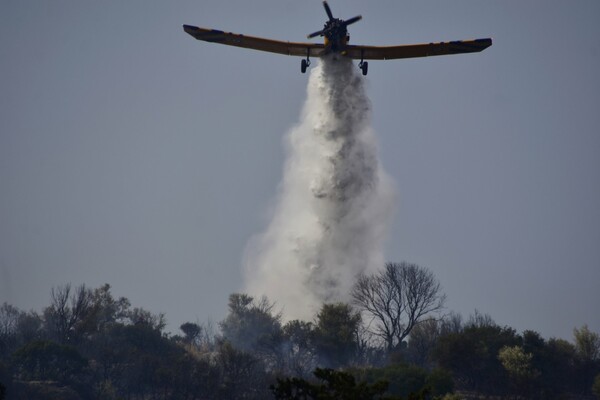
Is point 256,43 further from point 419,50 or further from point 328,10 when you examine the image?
point 419,50

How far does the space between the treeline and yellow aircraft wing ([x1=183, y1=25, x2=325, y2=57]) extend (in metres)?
22.7

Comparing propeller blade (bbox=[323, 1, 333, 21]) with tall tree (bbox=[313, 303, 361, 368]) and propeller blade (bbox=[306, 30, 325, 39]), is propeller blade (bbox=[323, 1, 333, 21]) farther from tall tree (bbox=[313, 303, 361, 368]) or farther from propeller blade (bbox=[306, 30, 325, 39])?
tall tree (bbox=[313, 303, 361, 368])

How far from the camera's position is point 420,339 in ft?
282

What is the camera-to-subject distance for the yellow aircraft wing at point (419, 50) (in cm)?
7856

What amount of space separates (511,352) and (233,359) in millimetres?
21071

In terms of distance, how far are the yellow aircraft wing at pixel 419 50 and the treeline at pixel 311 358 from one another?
22.2 meters

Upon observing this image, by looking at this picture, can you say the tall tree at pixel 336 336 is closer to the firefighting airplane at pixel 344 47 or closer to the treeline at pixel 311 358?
the treeline at pixel 311 358

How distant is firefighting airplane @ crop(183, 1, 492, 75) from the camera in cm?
7744

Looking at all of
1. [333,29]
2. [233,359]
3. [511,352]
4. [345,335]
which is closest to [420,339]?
[345,335]

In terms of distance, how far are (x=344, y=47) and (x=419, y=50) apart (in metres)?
6.86

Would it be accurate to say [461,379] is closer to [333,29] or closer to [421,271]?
[421,271]

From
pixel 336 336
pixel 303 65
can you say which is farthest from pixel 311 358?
pixel 303 65

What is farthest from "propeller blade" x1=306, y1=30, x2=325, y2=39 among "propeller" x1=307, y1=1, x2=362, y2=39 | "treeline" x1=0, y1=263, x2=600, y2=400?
"treeline" x1=0, y1=263, x2=600, y2=400

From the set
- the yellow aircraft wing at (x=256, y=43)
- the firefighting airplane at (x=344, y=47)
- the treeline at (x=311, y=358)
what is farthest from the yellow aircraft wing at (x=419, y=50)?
the treeline at (x=311, y=358)
